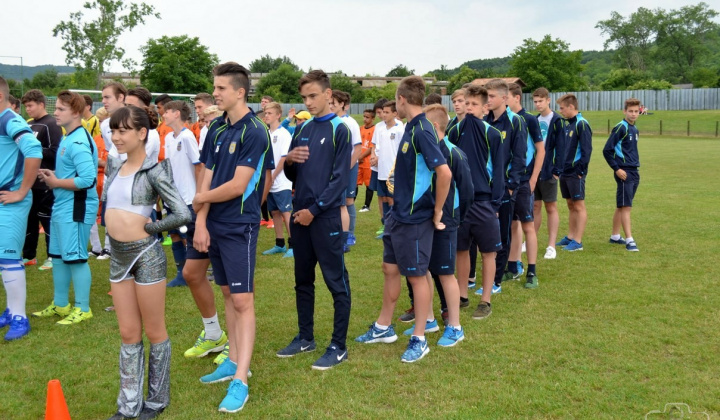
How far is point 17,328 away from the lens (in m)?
5.64

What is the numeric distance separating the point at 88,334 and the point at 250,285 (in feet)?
7.90

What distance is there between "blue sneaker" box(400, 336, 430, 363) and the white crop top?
7.70 feet

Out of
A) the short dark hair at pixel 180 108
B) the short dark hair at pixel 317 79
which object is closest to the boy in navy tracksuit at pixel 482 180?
the short dark hair at pixel 317 79

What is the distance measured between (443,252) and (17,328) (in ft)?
13.4

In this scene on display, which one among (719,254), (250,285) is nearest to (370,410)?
(250,285)

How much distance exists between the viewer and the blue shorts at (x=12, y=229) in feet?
18.3

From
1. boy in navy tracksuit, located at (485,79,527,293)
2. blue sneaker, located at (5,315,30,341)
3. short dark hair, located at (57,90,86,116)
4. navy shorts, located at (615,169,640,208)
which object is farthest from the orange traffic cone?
navy shorts, located at (615,169,640,208)

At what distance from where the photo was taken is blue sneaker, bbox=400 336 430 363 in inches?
193

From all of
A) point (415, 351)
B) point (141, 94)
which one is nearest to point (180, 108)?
point (141, 94)

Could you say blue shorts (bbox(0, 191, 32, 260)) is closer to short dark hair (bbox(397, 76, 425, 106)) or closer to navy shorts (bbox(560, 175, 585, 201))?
short dark hair (bbox(397, 76, 425, 106))

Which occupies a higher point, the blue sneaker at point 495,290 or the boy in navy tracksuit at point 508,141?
the boy in navy tracksuit at point 508,141

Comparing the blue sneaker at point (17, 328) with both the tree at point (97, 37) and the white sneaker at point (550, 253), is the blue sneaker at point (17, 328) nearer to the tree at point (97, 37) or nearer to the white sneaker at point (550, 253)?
the white sneaker at point (550, 253)

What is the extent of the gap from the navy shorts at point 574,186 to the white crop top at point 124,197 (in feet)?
21.8

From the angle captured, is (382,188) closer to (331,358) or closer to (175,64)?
(331,358)
